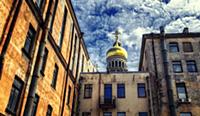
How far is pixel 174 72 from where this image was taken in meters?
28.2

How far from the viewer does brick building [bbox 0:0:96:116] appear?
44.1 ft

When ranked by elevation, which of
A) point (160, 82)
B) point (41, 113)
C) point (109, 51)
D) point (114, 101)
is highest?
point (109, 51)

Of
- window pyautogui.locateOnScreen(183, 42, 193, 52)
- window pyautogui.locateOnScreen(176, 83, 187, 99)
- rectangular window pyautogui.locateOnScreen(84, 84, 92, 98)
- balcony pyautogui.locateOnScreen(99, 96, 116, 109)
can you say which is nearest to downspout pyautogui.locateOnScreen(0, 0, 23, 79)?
balcony pyautogui.locateOnScreen(99, 96, 116, 109)

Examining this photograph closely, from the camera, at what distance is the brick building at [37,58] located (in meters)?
13.4

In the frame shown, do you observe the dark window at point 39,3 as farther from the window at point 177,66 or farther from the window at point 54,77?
the window at point 177,66

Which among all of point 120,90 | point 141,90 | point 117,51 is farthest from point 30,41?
point 117,51

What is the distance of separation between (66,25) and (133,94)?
1176 centimetres

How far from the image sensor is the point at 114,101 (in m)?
28.4

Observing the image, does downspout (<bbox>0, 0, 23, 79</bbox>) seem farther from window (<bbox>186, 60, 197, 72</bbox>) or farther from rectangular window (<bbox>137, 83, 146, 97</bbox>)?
window (<bbox>186, 60, 197, 72</bbox>)

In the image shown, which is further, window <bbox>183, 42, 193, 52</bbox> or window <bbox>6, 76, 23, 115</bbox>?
window <bbox>183, 42, 193, 52</bbox>

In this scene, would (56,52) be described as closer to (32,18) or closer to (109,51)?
(32,18)

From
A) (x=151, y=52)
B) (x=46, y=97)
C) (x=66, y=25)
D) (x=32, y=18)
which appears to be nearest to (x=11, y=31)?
(x=32, y=18)

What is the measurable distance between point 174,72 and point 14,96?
19.8m

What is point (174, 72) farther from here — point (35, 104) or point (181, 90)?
point (35, 104)
